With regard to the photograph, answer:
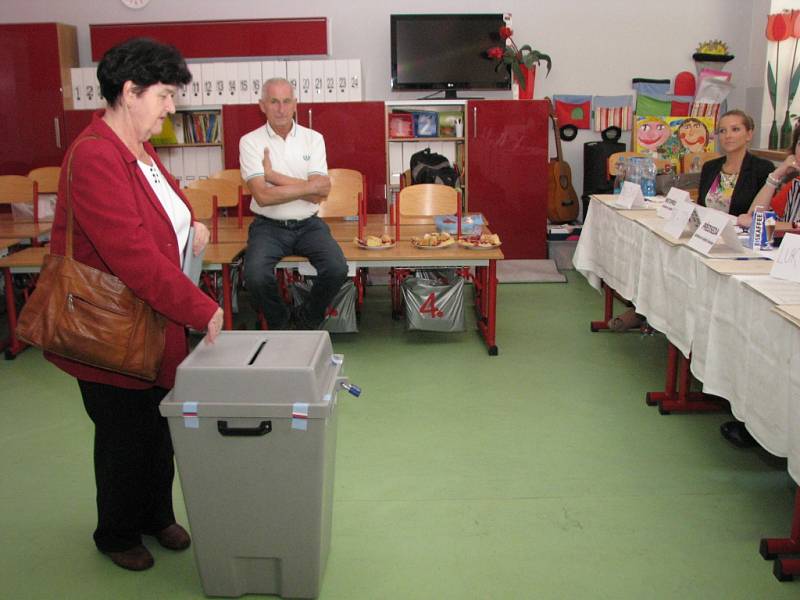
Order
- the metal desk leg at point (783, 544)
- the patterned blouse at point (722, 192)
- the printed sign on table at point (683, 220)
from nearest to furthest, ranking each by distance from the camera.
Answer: the metal desk leg at point (783, 544) < the printed sign on table at point (683, 220) < the patterned blouse at point (722, 192)

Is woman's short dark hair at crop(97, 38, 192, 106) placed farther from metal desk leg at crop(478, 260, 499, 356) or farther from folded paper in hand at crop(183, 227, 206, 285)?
metal desk leg at crop(478, 260, 499, 356)

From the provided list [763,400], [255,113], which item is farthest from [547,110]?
[763,400]

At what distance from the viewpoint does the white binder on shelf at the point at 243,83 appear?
652 cm

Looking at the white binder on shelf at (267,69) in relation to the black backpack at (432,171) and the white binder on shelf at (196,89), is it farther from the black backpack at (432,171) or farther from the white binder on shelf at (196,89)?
the black backpack at (432,171)

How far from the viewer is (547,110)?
648 cm

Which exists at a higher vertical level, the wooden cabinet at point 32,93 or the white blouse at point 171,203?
the wooden cabinet at point 32,93

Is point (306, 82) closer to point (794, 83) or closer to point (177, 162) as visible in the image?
point (177, 162)

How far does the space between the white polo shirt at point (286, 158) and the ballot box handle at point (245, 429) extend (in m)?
2.63

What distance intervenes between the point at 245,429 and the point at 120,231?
1.84ft

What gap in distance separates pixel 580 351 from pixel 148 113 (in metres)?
Answer: 2.99

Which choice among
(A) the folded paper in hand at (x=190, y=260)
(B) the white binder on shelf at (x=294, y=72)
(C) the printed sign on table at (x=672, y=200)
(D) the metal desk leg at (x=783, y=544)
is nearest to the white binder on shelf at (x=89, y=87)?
(B) the white binder on shelf at (x=294, y=72)

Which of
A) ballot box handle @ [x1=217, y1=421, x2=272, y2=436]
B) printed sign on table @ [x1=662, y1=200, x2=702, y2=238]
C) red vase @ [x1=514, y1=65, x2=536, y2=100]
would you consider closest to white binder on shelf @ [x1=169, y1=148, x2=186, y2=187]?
red vase @ [x1=514, y1=65, x2=536, y2=100]

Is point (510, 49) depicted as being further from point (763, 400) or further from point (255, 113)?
point (763, 400)

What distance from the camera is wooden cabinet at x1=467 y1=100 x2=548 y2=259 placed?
6508 mm
